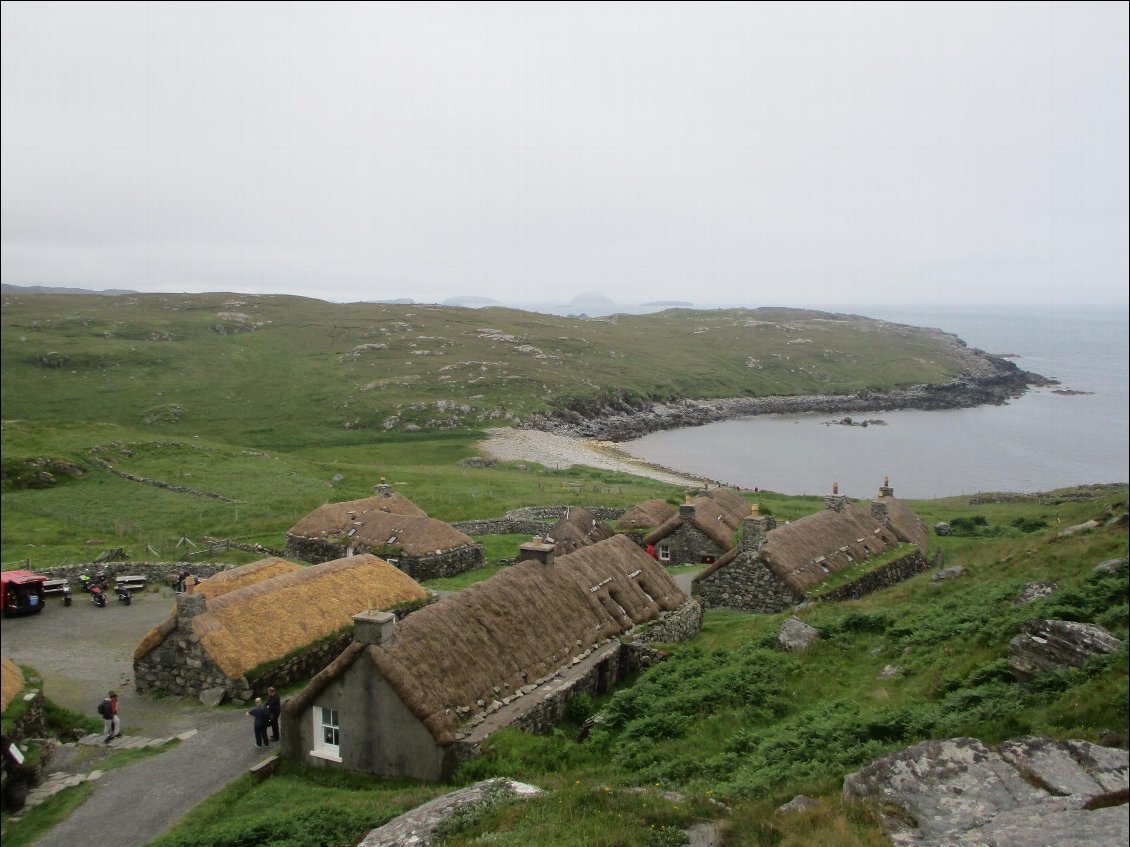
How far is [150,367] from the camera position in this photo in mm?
94438

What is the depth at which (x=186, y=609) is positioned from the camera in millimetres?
22266

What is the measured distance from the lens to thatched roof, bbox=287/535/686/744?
15969mm

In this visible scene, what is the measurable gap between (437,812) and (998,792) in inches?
299

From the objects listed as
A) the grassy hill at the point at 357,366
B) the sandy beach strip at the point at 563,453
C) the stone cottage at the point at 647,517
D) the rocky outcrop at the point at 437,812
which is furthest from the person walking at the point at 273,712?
the sandy beach strip at the point at 563,453

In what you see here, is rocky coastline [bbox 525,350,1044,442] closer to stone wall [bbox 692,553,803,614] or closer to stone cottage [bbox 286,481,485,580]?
stone cottage [bbox 286,481,485,580]

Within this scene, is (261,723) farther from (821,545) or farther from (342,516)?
(342,516)

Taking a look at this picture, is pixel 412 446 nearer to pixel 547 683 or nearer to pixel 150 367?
pixel 150 367

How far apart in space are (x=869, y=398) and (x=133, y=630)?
5626 inches

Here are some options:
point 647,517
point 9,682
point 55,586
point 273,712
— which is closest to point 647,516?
point 647,517

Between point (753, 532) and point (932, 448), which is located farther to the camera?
point (932, 448)

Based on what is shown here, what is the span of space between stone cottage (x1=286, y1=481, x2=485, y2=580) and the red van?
12199 mm

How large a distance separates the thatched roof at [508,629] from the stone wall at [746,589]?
3.18 m

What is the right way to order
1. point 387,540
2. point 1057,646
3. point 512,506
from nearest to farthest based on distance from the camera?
point 1057,646
point 387,540
point 512,506

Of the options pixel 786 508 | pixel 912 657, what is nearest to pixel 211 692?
pixel 912 657
